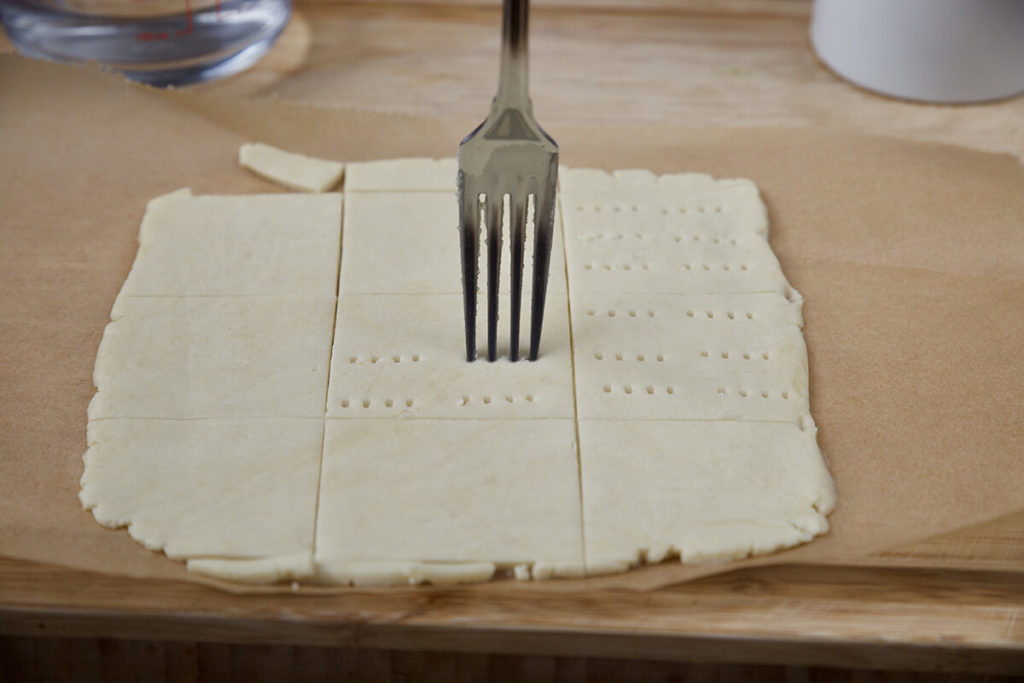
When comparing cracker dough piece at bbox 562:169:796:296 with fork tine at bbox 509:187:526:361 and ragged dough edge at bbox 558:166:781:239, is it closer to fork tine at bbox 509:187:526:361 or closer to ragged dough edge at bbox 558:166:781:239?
ragged dough edge at bbox 558:166:781:239

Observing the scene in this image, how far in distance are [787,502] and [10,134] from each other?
1.26 m

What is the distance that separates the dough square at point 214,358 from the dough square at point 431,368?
0.09 feet

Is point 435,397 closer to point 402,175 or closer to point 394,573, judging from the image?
point 394,573

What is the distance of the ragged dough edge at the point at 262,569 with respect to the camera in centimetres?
98

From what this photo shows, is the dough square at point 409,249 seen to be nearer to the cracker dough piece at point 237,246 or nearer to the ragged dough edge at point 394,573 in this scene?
the cracker dough piece at point 237,246

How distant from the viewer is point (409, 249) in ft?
4.53

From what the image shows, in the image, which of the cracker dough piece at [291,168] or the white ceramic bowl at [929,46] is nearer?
the cracker dough piece at [291,168]

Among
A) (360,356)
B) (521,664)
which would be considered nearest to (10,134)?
(360,356)

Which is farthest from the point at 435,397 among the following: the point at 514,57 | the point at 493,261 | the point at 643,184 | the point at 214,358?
the point at 643,184

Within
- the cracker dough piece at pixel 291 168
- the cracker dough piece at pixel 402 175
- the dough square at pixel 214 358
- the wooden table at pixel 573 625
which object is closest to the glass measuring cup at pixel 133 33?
the cracker dough piece at pixel 291 168

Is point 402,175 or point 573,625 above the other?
point 402,175

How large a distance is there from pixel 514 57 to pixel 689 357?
43 cm

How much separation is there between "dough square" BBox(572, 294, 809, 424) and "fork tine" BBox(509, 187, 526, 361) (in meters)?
0.09

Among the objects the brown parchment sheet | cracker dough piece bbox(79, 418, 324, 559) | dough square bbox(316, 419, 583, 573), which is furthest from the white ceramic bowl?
cracker dough piece bbox(79, 418, 324, 559)
